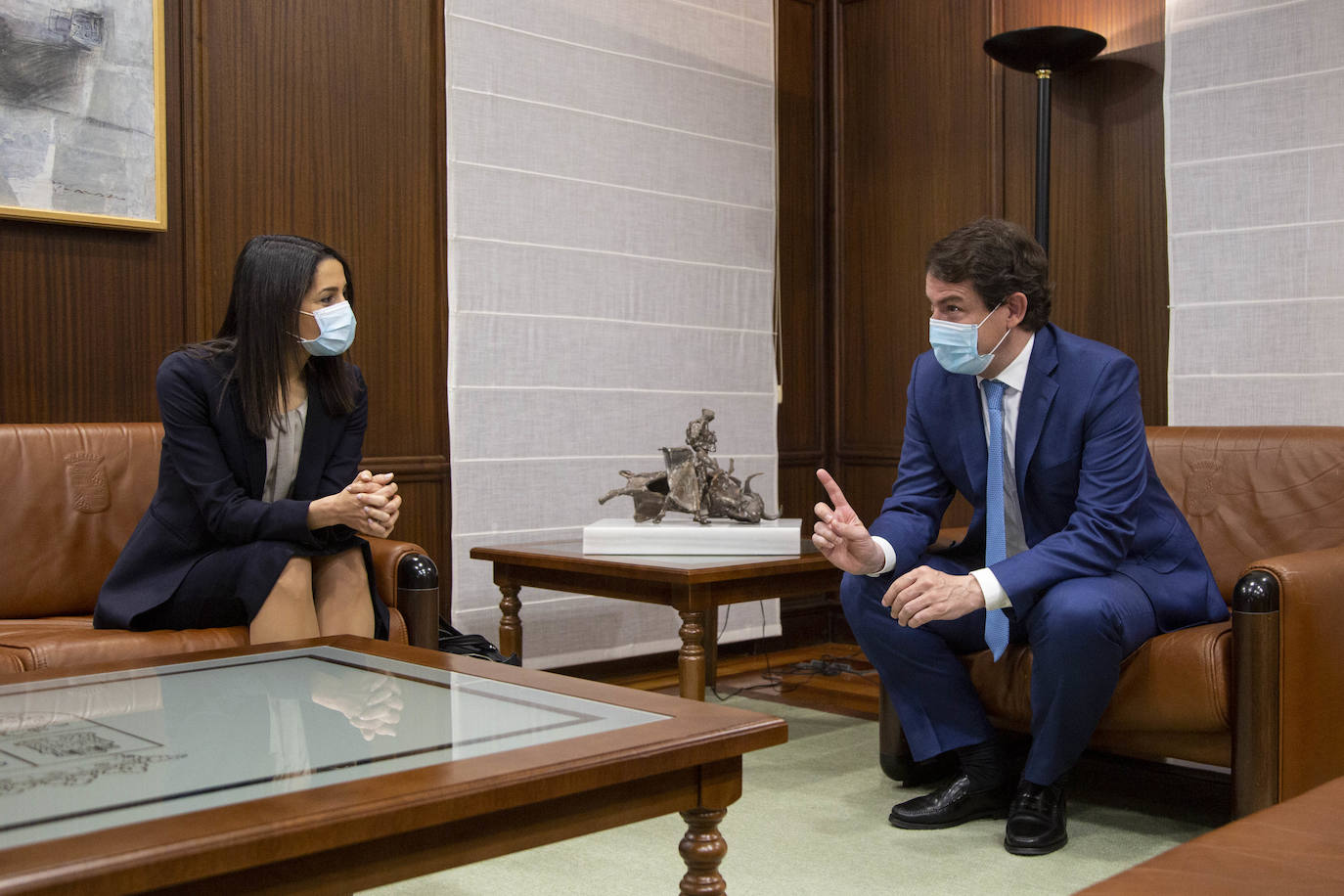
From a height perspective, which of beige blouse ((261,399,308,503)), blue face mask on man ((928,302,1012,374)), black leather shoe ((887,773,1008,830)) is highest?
blue face mask on man ((928,302,1012,374))

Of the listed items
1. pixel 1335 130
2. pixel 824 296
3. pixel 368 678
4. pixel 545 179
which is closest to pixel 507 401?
pixel 545 179

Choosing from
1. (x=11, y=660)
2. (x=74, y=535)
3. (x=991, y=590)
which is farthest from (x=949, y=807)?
(x=74, y=535)

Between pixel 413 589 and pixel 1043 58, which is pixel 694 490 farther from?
pixel 1043 58

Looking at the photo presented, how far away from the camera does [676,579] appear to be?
2.76 metres

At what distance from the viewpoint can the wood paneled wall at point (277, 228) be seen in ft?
9.51

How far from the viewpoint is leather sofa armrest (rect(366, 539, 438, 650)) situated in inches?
99.4

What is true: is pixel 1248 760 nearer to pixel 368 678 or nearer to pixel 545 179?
pixel 368 678

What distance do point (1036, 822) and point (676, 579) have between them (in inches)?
35.3

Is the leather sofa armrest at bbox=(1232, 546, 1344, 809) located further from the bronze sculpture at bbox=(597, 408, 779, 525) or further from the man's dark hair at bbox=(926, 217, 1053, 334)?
the bronze sculpture at bbox=(597, 408, 779, 525)

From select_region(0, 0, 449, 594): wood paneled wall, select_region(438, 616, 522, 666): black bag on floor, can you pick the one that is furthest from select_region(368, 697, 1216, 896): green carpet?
select_region(0, 0, 449, 594): wood paneled wall

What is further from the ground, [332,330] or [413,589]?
[332,330]

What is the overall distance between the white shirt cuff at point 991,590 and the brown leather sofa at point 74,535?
1.06 meters

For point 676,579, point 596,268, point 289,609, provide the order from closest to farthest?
1. point 289,609
2. point 676,579
3. point 596,268

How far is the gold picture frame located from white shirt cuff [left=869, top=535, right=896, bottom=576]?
6.03 ft
